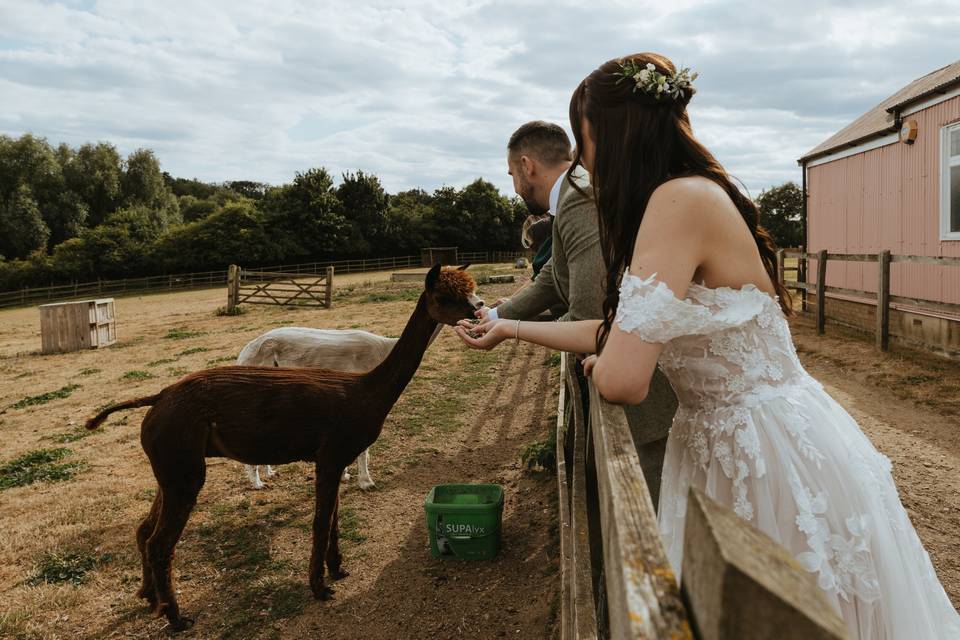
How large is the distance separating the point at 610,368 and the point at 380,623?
Result: 3038mm

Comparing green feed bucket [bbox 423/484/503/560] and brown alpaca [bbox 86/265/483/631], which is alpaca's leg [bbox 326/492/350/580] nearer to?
brown alpaca [bbox 86/265/483/631]

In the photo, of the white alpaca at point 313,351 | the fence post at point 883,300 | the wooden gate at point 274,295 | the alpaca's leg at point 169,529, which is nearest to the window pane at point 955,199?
the fence post at point 883,300

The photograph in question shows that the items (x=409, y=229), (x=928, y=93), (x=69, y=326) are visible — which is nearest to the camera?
(x=928, y=93)

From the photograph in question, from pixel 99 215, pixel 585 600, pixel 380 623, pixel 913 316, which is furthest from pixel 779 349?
pixel 99 215

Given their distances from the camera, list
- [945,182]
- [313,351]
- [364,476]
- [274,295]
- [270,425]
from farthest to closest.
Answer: [274,295] < [945,182] < [313,351] < [364,476] < [270,425]

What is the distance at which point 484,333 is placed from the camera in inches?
108

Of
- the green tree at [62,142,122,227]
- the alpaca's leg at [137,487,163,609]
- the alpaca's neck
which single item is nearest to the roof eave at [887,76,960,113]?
the alpaca's neck

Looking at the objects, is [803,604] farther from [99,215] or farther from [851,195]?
[99,215]

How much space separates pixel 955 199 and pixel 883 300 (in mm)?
1852

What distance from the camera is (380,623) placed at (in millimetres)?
3906

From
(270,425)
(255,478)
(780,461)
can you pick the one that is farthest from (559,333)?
(255,478)

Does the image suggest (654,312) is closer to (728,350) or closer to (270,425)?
(728,350)

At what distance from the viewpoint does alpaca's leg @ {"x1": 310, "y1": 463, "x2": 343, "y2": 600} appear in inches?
162

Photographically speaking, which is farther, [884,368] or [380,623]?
[884,368]
